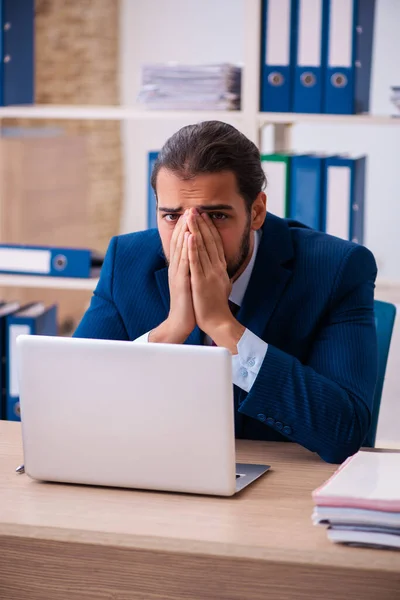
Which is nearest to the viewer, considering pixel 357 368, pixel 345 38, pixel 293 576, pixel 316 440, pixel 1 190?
pixel 293 576

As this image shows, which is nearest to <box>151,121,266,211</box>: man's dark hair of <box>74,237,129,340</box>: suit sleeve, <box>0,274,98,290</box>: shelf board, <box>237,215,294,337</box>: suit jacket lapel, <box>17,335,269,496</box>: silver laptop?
<box>237,215,294,337</box>: suit jacket lapel

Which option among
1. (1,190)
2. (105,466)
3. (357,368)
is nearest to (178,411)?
(105,466)

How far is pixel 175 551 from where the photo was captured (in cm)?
123

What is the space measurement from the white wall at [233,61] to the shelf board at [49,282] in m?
1.66

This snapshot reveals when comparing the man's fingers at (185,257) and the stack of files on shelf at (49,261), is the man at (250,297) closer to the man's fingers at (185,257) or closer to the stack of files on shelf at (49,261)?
the man's fingers at (185,257)

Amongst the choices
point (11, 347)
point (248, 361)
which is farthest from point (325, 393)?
point (11, 347)

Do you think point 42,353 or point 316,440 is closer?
point 42,353

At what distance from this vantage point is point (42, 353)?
1.41 metres

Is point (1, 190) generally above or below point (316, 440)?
above

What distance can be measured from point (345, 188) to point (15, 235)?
190 centimetres

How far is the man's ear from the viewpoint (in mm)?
1894

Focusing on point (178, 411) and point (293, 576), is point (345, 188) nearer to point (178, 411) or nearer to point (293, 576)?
point (178, 411)

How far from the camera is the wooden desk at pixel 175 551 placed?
1.19 meters

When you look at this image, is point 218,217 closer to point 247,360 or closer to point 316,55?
point 247,360
